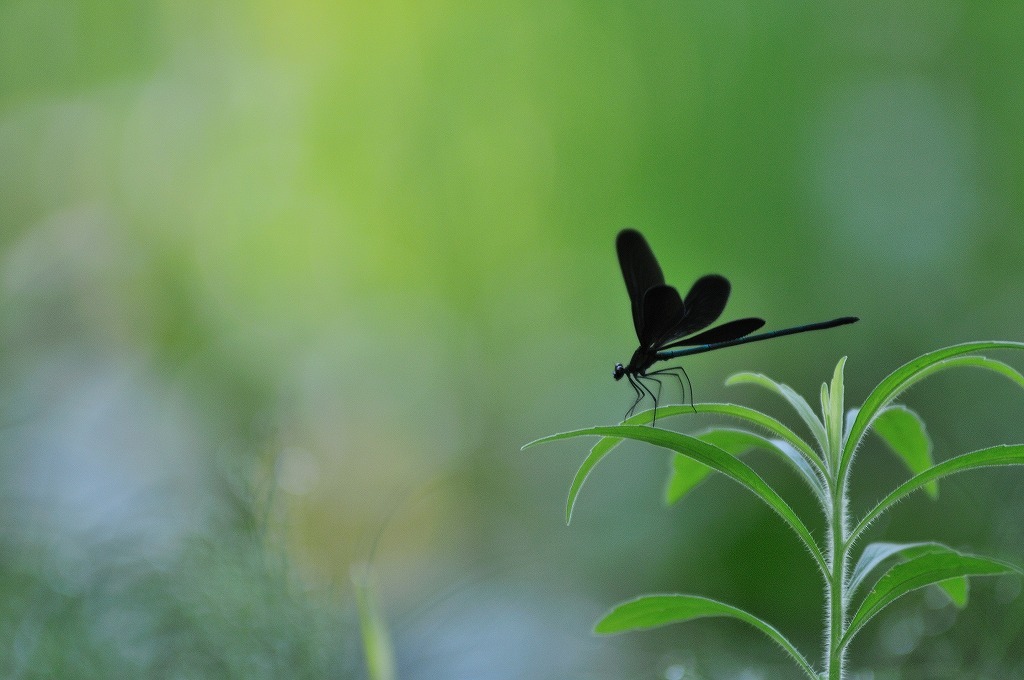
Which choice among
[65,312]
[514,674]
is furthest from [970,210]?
[65,312]

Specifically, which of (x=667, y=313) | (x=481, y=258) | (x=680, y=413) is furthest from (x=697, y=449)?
(x=481, y=258)

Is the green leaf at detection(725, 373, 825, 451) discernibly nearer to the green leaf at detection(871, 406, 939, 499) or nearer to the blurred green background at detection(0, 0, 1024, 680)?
the green leaf at detection(871, 406, 939, 499)

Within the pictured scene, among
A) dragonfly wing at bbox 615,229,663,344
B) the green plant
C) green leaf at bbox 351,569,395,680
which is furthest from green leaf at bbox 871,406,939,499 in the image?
green leaf at bbox 351,569,395,680

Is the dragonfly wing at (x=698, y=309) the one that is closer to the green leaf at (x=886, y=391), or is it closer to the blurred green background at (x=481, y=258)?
the green leaf at (x=886, y=391)

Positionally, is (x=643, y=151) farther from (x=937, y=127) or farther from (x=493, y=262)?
(x=937, y=127)

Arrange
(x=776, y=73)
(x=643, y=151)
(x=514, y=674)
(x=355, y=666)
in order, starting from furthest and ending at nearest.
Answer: (x=643, y=151) → (x=776, y=73) → (x=514, y=674) → (x=355, y=666)

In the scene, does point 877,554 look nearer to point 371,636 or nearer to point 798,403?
point 798,403

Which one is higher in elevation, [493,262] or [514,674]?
[493,262]
